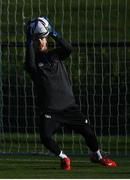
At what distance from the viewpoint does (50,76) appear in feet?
41.3

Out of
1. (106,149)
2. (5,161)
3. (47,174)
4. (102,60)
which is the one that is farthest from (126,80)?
(47,174)

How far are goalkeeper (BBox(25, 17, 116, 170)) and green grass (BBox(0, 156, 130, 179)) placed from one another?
255 mm

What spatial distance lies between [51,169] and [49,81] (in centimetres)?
109

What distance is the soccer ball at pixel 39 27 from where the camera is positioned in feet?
41.0

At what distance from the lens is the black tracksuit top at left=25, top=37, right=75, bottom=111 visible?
41.3 feet

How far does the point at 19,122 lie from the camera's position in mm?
16672

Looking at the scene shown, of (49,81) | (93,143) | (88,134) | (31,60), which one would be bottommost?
(93,143)

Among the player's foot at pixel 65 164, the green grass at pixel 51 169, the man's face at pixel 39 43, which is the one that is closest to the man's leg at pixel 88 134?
the green grass at pixel 51 169

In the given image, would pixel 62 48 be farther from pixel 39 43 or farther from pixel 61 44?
pixel 39 43

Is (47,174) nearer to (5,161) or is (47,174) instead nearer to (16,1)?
(5,161)

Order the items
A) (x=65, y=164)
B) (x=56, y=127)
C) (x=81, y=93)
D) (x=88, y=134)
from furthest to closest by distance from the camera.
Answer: (x=81, y=93) < (x=88, y=134) < (x=56, y=127) < (x=65, y=164)

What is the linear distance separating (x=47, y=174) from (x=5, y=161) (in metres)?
2.00

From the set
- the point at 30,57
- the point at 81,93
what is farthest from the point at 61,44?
the point at 81,93

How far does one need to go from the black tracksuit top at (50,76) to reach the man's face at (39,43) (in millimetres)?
64
